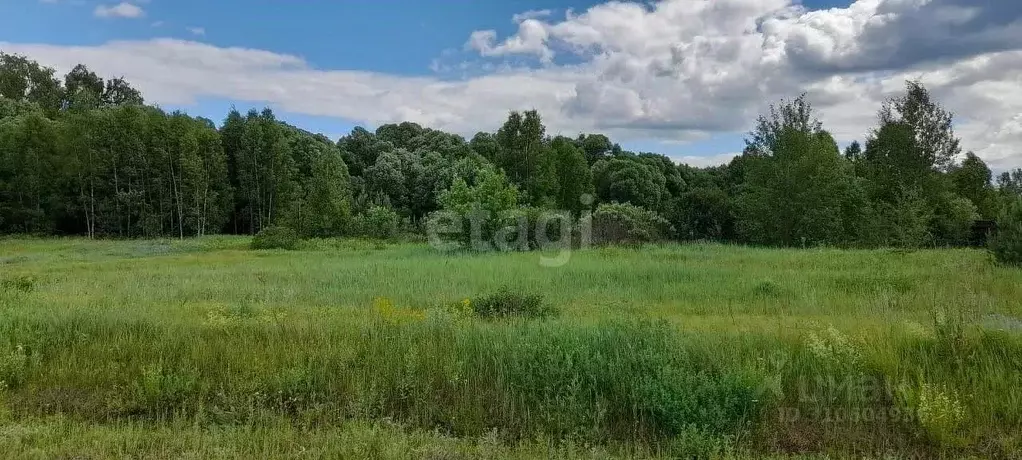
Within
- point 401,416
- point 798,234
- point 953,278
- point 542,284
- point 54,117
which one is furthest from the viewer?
point 54,117

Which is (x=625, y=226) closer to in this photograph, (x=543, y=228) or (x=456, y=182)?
(x=543, y=228)

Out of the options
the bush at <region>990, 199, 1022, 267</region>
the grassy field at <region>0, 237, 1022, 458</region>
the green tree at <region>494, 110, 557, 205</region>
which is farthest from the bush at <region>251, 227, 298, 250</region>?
the bush at <region>990, 199, 1022, 267</region>

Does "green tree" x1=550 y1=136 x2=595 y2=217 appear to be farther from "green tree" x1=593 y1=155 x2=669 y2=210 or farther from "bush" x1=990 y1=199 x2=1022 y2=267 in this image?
"bush" x1=990 y1=199 x2=1022 y2=267

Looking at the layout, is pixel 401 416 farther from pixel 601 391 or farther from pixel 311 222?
pixel 311 222

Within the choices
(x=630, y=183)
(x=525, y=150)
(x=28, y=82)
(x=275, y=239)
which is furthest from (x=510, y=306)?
(x=28, y=82)

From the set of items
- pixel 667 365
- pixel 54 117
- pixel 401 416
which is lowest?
pixel 401 416

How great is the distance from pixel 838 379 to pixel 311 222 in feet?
145

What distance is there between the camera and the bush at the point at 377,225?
4666 cm

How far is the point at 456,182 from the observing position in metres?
36.4

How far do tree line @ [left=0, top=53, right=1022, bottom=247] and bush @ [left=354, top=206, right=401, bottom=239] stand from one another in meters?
0.12

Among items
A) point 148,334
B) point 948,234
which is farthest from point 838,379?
point 948,234

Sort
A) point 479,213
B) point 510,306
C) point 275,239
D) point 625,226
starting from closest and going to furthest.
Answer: point 510,306 < point 479,213 < point 625,226 < point 275,239

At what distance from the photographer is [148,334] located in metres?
8.70

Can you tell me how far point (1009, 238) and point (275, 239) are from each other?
35.4 m
